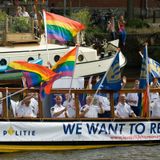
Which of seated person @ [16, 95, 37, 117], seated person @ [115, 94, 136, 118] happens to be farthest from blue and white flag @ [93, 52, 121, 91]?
seated person @ [16, 95, 37, 117]

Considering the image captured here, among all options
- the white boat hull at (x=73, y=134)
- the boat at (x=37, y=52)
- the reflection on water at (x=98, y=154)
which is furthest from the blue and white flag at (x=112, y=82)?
the boat at (x=37, y=52)

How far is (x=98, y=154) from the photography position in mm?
19906

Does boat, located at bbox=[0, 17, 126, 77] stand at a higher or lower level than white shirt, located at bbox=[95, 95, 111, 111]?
higher

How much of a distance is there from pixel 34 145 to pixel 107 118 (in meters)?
2.04

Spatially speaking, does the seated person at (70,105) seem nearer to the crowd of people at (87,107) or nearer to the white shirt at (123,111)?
the crowd of people at (87,107)

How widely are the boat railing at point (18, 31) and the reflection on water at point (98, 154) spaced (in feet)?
43.4

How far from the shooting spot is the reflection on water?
19625mm

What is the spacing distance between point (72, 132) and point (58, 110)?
695 millimetres

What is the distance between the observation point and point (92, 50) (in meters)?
33.8

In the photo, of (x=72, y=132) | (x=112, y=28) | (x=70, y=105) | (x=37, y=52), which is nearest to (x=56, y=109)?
(x=70, y=105)

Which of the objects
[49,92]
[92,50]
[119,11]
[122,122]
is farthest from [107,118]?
[119,11]

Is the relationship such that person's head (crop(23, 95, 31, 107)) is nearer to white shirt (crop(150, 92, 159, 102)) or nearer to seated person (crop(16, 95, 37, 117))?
seated person (crop(16, 95, 37, 117))

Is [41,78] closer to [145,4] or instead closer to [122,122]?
[122,122]

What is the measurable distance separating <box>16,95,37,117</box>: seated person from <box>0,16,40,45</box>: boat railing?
12800mm
